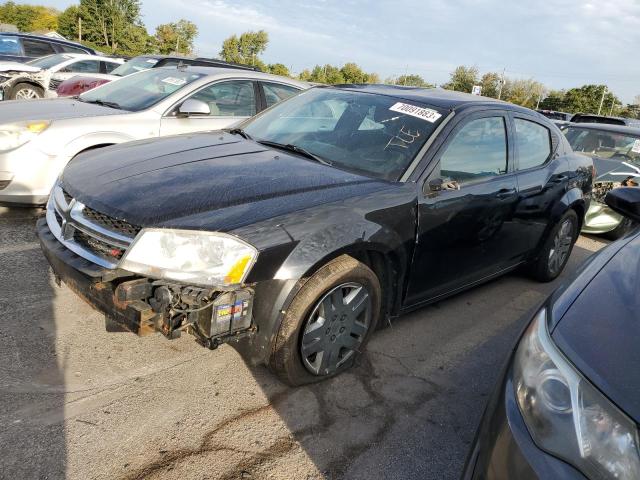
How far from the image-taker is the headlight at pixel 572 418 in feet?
3.99

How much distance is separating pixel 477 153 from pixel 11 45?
44.5 feet

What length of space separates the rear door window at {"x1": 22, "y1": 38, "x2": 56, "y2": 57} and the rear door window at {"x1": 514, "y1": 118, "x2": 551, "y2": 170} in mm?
13075

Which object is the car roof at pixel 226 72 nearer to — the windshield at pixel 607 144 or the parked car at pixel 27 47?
the windshield at pixel 607 144

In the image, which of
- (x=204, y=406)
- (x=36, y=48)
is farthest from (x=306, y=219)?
(x=36, y=48)

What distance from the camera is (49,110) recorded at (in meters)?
4.82

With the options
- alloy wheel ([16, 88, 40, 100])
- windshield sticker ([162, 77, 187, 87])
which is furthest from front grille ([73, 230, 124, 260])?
alloy wheel ([16, 88, 40, 100])

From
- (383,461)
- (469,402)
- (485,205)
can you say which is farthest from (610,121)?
(383,461)

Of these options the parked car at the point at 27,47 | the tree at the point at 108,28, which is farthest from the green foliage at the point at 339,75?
the parked car at the point at 27,47

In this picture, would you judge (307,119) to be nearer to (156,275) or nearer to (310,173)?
(310,173)

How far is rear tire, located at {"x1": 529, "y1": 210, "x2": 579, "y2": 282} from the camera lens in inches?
178

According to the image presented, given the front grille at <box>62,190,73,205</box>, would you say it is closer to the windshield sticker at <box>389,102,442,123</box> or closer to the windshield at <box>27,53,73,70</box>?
the windshield sticker at <box>389,102,442,123</box>

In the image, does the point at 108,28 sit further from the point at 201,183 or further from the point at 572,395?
the point at 572,395

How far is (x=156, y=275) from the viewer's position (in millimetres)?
2199

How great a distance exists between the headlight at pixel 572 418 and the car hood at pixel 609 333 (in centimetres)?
3
